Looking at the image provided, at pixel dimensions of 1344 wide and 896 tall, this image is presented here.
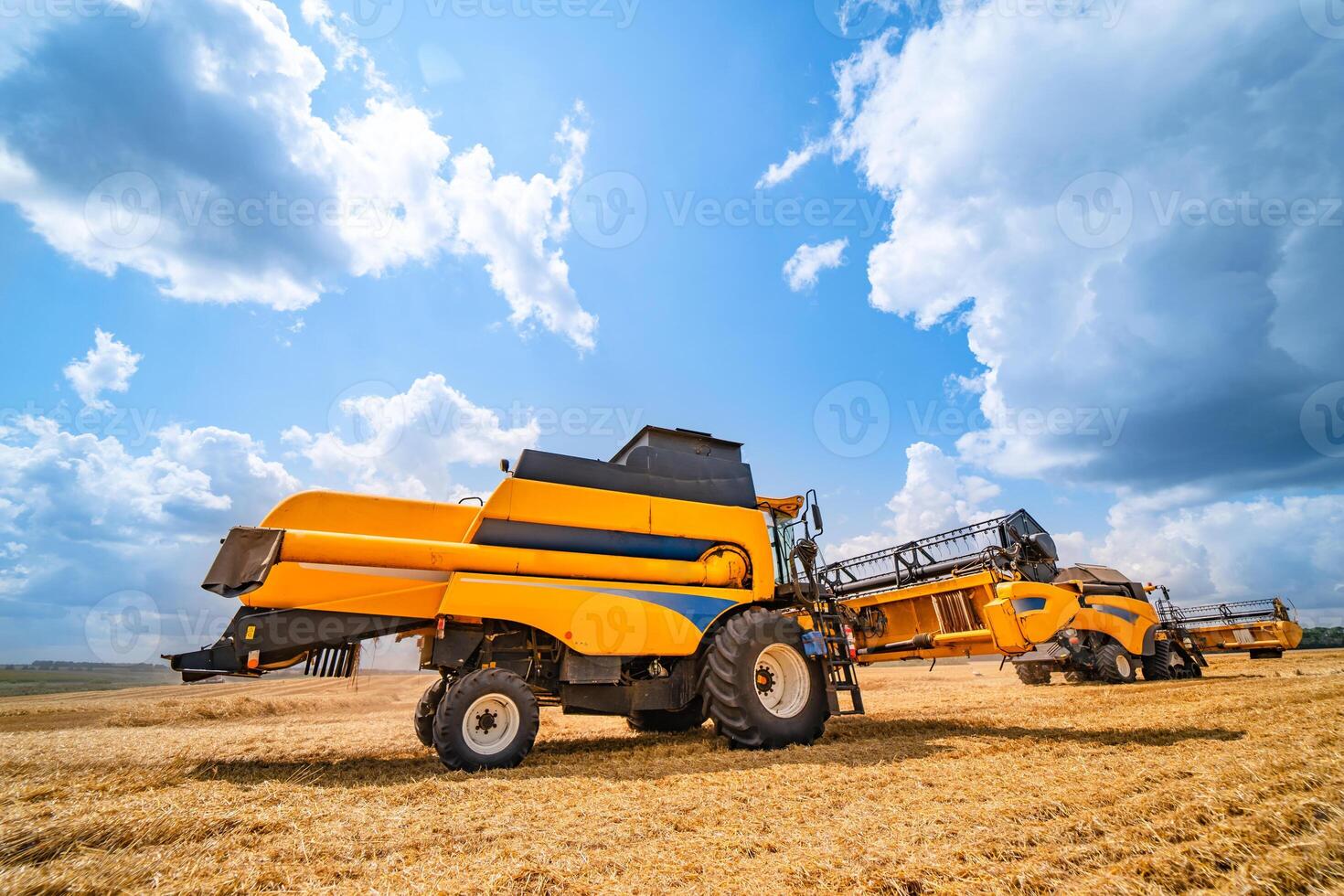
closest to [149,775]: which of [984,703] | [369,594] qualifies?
[369,594]

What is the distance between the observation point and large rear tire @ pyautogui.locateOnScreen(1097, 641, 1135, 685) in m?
12.5

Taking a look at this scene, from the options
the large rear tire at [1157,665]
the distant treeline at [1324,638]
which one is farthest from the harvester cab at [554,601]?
the distant treeline at [1324,638]

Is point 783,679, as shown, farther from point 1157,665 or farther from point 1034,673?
point 1157,665

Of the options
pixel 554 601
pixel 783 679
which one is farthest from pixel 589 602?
pixel 783 679

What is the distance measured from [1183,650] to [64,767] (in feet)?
68.6

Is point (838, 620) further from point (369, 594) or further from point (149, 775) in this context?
point (149, 775)

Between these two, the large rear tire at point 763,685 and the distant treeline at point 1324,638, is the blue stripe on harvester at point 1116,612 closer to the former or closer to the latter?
the large rear tire at point 763,685

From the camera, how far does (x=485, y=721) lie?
218 inches

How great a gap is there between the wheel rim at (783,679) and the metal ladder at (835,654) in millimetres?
299

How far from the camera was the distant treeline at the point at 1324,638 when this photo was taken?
40.8 m

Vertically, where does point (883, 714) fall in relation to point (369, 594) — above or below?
below

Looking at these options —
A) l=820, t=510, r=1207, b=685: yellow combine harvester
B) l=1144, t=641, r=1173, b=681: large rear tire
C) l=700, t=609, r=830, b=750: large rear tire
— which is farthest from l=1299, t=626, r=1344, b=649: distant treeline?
l=700, t=609, r=830, b=750: large rear tire

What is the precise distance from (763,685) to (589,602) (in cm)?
235

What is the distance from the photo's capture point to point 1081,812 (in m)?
3.14
